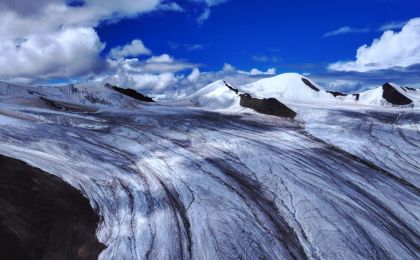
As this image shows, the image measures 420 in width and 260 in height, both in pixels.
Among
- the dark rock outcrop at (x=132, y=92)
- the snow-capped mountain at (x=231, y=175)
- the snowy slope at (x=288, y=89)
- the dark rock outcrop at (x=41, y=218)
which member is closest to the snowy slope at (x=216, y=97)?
the snowy slope at (x=288, y=89)

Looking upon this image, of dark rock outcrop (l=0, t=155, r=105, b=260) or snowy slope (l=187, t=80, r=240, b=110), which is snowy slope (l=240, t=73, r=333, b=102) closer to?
snowy slope (l=187, t=80, r=240, b=110)

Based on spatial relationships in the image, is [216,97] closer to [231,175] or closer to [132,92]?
[132,92]

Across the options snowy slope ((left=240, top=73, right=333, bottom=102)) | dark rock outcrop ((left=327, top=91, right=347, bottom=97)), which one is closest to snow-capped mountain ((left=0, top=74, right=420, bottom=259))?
snowy slope ((left=240, top=73, right=333, bottom=102))

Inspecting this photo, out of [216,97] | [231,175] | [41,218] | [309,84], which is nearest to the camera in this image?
[41,218]

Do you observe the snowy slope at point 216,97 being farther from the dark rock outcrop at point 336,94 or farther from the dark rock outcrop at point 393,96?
the dark rock outcrop at point 393,96

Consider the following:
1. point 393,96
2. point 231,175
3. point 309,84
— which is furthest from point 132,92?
point 231,175

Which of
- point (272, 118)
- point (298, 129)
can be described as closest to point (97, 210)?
point (298, 129)

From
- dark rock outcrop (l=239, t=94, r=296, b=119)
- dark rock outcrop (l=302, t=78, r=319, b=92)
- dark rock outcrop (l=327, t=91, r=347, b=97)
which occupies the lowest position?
dark rock outcrop (l=239, t=94, r=296, b=119)
